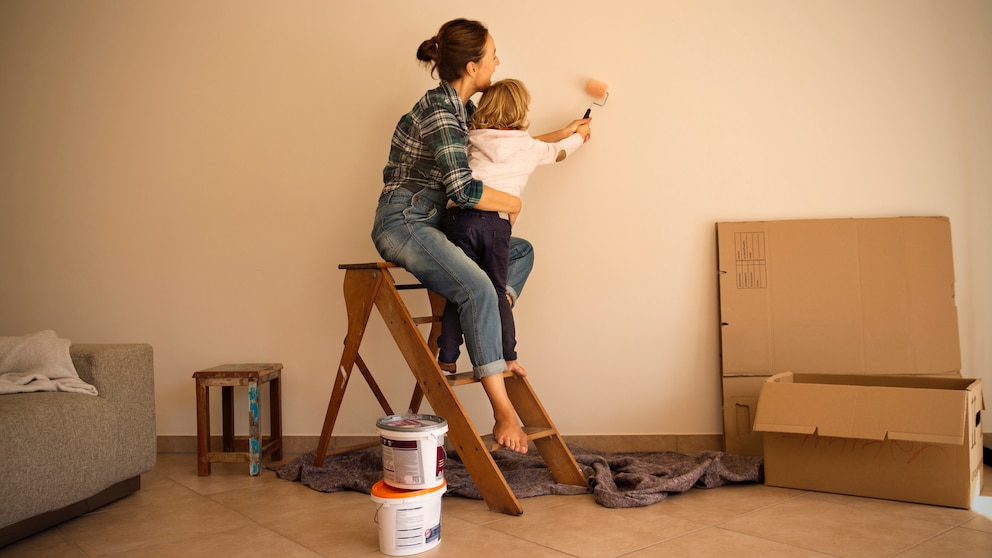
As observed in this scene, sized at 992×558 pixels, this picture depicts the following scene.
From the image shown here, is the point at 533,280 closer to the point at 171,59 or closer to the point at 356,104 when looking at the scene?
the point at 356,104

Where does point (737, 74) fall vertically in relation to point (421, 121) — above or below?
above

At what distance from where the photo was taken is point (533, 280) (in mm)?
2719

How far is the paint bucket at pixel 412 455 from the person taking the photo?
171 centimetres

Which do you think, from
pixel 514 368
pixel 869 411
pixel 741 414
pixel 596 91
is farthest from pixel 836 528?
pixel 596 91

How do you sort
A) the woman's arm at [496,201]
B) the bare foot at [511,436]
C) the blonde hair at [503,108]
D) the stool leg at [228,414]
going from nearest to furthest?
the bare foot at [511,436]
the woman's arm at [496,201]
the blonde hair at [503,108]
the stool leg at [228,414]

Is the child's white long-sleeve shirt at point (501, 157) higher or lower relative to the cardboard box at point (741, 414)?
higher

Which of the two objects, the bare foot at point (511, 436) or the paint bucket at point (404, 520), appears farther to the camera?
the bare foot at point (511, 436)

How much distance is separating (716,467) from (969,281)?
1.15 metres

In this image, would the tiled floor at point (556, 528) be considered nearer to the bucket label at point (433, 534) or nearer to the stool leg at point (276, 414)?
the bucket label at point (433, 534)

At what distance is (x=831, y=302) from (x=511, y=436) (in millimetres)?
1278

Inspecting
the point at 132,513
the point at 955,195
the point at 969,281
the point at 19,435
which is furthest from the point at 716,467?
the point at 19,435

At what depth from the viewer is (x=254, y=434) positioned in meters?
2.52

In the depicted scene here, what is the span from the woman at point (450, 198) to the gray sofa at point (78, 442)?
872 millimetres

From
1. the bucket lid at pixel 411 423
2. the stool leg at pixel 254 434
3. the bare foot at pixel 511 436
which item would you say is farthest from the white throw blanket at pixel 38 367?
the bare foot at pixel 511 436
